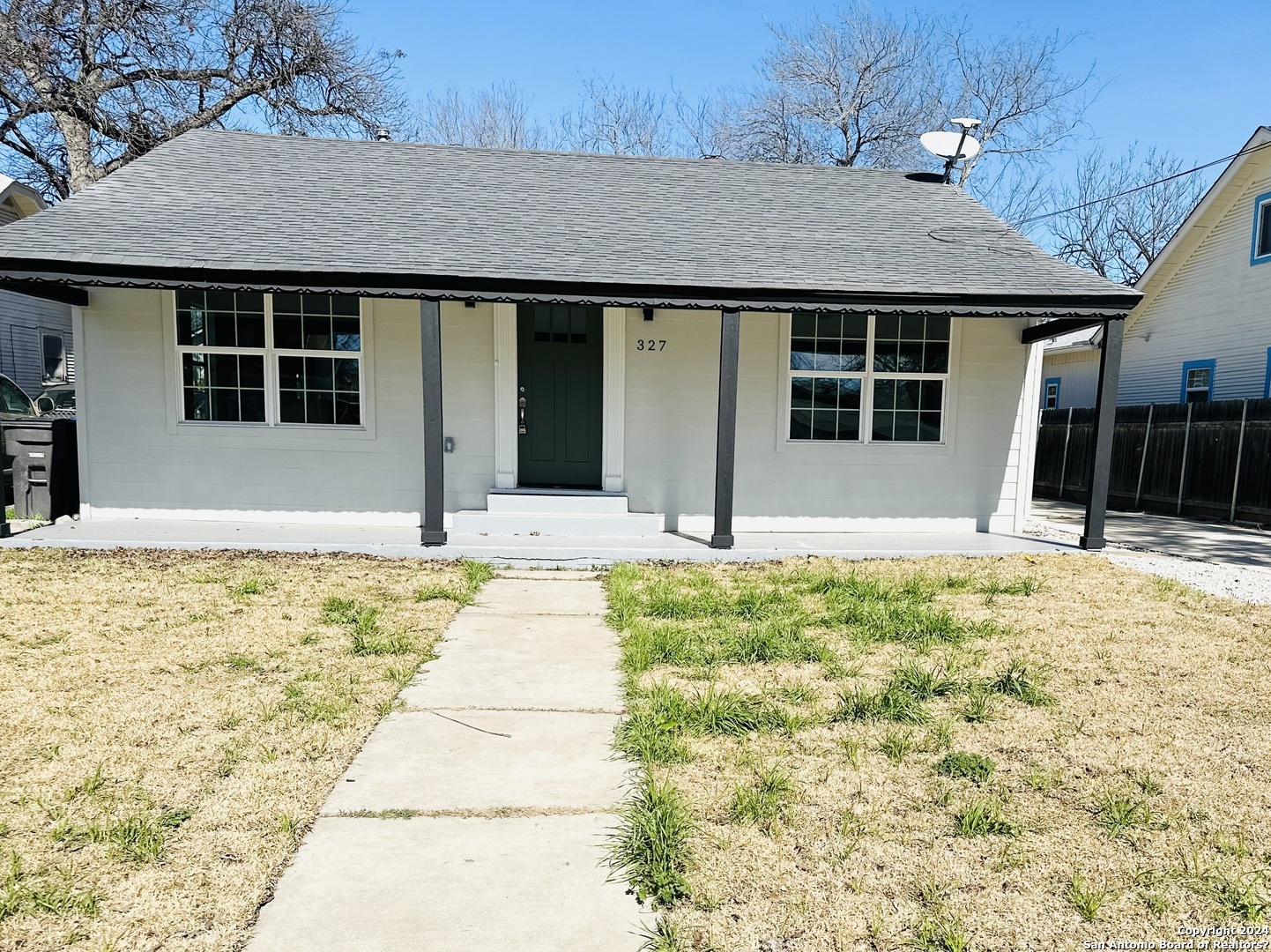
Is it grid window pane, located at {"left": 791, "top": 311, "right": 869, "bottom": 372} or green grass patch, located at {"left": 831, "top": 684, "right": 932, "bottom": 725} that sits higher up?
grid window pane, located at {"left": 791, "top": 311, "right": 869, "bottom": 372}

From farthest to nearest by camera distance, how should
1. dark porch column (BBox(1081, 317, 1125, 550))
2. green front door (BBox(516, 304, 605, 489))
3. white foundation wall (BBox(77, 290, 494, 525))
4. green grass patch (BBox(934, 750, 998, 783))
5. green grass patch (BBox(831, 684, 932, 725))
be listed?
green front door (BBox(516, 304, 605, 489)) < white foundation wall (BBox(77, 290, 494, 525)) < dark porch column (BBox(1081, 317, 1125, 550)) < green grass patch (BBox(831, 684, 932, 725)) < green grass patch (BBox(934, 750, 998, 783))

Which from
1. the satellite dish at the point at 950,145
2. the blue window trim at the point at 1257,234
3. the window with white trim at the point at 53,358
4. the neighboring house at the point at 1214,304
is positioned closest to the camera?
the satellite dish at the point at 950,145

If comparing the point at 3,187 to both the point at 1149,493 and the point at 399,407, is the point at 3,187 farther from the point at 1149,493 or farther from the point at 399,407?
the point at 1149,493

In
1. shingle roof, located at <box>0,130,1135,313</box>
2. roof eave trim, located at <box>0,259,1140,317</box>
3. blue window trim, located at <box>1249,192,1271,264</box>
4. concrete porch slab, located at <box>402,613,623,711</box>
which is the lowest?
concrete porch slab, located at <box>402,613,623,711</box>

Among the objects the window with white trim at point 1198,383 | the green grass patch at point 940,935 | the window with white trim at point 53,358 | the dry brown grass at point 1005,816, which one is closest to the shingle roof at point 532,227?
the dry brown grass at point 1005,816

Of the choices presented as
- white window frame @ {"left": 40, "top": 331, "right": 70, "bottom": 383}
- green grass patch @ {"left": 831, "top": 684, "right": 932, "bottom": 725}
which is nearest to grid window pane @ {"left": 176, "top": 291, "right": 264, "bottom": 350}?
green grass patch @ {"left": 831, "top": 684, "right": 932, "bottom": 725}

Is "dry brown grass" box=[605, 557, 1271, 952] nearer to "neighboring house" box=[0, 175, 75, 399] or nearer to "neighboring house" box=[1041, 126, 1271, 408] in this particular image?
"neighboring house" box=[1041, 126, 1271, 408]

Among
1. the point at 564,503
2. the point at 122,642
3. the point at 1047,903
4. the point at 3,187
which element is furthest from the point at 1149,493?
the point at 3,187

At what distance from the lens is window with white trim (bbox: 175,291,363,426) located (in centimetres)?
824

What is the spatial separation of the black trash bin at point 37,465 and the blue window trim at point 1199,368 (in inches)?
711

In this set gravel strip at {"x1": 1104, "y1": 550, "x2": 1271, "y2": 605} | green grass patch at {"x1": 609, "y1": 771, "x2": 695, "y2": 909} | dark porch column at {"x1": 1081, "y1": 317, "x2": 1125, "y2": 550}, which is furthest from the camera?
dark porch column at {"x1": 1081, "y1": 317, "x2": 1125, "y2": 550}

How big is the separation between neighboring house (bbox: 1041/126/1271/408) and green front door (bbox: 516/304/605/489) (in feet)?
39.1

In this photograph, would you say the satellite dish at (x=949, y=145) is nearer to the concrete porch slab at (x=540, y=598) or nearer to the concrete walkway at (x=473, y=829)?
the concrete porch slab at (x=540, y=598)

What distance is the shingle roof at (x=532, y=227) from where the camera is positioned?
7.30m
